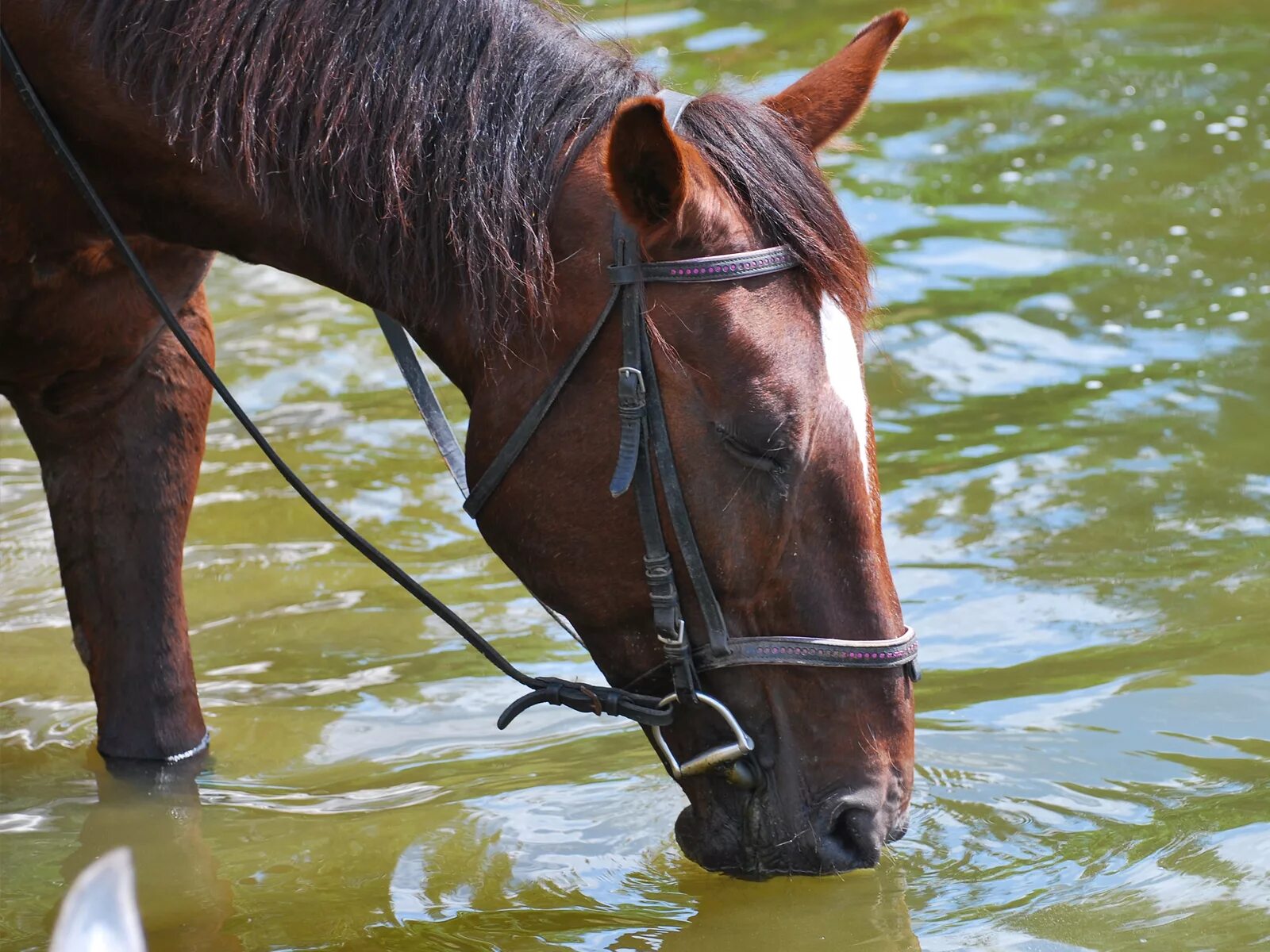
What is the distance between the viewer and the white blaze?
9.22 ft

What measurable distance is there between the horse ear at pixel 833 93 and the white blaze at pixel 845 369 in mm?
438

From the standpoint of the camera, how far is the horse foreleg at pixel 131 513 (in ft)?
12.5

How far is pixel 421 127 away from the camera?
2.92 m

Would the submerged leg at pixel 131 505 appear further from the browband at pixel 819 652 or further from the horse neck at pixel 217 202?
the browband at pixel 819 652

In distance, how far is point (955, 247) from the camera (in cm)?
783

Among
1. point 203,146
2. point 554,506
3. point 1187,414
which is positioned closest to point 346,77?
point 203,146

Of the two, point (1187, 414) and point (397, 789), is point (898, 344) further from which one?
point (397, 789)

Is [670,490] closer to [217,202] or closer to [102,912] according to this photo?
[217,202]

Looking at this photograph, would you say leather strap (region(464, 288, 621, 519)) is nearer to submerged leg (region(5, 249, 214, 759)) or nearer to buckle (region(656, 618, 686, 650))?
buckle (region(656, 618, 686, 650))

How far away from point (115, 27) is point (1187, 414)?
4.29 meters


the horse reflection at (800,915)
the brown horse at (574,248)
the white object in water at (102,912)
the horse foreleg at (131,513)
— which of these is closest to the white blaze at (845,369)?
the brown horse at (574,248)

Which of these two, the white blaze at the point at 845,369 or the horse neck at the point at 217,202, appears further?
the horse neck at the point at 217,202

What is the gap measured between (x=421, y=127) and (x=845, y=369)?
0.90 m

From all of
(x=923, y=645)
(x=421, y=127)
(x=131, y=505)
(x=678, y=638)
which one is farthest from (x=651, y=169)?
(x=923, y=645)
